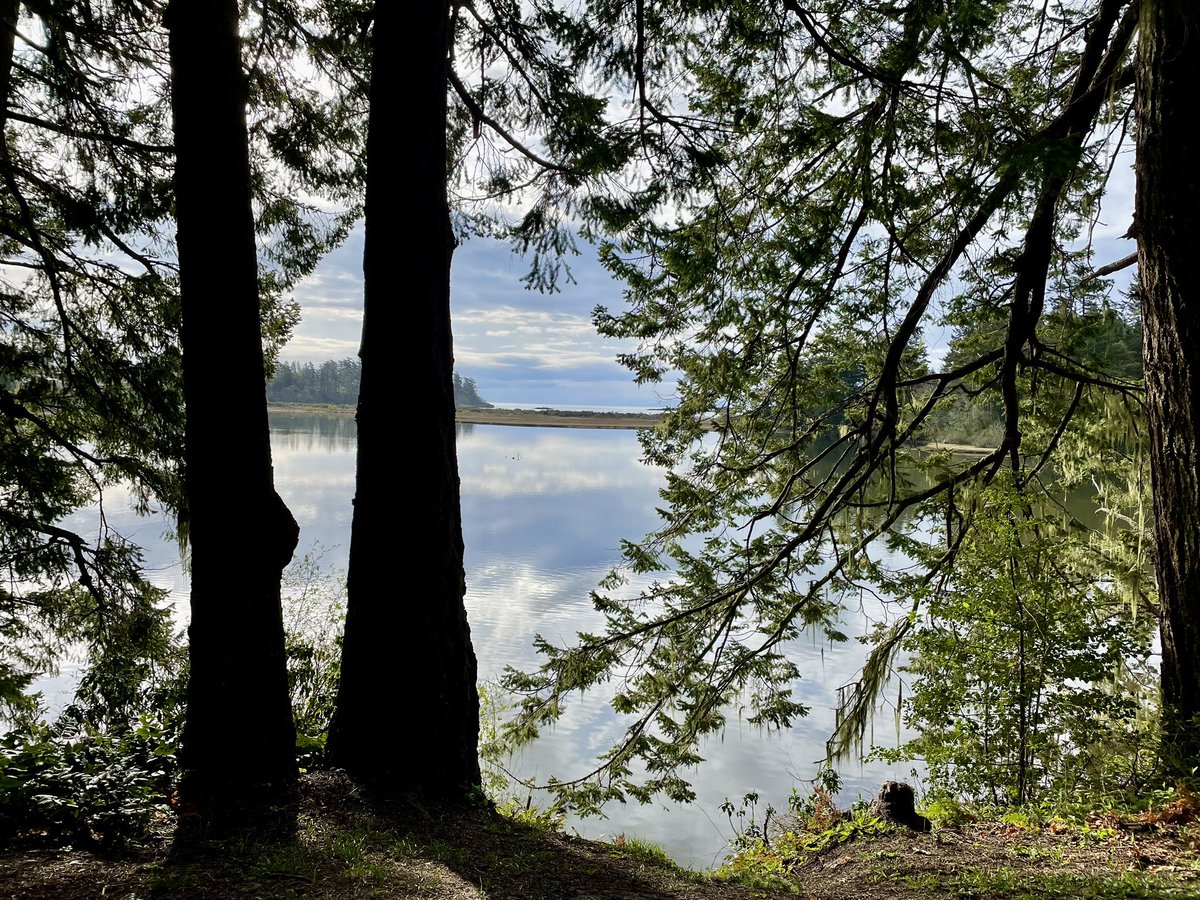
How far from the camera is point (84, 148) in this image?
5.98 m

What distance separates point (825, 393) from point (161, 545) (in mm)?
17382

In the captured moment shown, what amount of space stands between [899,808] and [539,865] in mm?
2217

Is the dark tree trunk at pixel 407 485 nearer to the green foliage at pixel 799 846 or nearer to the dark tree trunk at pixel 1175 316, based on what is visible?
the green foliage at pixel 799 846

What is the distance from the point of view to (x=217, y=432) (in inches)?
138

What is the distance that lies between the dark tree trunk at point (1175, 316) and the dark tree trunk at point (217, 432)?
14.9ft

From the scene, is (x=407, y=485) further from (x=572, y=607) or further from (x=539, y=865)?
(x=572, y=607)

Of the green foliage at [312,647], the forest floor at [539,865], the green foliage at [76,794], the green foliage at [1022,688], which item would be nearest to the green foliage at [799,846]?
the forest floor at [539,865]

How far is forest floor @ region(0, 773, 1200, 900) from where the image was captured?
267 centimetres

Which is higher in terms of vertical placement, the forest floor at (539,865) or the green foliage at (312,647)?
the forest floor at (539,865)

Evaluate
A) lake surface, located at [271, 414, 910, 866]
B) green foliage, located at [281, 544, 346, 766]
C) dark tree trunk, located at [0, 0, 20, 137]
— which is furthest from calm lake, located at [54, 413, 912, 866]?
dark tree trunk, located at [0, 0, 20, 137]

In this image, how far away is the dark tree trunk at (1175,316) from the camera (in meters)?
3.56

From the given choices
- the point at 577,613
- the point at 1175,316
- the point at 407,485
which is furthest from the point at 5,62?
the point at 577,613

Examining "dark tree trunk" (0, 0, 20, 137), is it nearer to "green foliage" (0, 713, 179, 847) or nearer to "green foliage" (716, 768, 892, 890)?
"green foliage" (0, 713, 179, 847)

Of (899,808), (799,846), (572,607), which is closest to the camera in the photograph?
(899,808)
